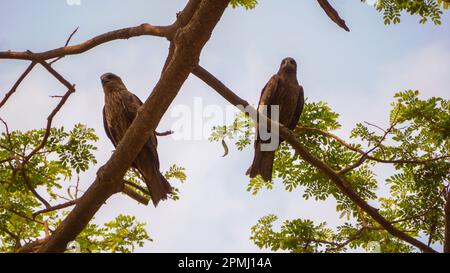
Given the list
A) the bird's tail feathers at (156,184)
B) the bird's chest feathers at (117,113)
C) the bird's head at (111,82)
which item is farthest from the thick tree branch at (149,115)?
the bird's head at (111,82)

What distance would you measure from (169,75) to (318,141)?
2.45m

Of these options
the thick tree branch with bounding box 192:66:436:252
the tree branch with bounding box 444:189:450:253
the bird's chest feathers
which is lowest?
the tree branch with bounding box 444:189:450:253

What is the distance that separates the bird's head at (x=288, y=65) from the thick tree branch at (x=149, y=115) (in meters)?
3.14

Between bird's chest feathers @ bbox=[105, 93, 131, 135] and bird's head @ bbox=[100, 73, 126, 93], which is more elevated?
bird's head @ bbox=[100, 73, 126, 93]

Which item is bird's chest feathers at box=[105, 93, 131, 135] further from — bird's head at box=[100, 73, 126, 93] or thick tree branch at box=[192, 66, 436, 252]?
thick tree branch at box=[192, 66, 436, 252]

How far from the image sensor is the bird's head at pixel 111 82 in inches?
220

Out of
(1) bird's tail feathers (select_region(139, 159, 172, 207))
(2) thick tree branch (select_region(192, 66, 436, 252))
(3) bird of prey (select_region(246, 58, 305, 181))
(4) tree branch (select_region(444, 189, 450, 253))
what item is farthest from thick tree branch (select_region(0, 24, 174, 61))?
(4) tree branch (select_region(444, 189, 450, 253))

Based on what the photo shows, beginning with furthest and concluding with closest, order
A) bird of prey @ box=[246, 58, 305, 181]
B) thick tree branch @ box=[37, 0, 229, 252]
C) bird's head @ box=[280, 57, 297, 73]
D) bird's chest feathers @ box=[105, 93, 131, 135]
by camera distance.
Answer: bird's head @ box=[280, 57, 297, 73] < bird of prey @ box=[246, 58, 305, 181] < bird's chest feathers @ box=[105, 93, 131, 135] < thick tree branch @ box=[37, 0, 229, 252]

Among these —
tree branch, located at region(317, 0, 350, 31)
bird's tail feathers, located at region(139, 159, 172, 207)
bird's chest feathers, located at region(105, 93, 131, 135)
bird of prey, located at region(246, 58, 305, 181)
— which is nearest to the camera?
tree branch, located at region(317, 0, 350, 31)

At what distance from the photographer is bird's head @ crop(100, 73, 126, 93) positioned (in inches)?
220

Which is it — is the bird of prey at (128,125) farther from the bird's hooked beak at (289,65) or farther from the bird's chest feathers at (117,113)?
the bird's hooked beak at (289,65)

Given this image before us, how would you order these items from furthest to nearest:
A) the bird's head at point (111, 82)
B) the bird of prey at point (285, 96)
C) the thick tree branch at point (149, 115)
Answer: the bird of prey at point (285, 96) → the bird's head at point (111, 82) → the thick tree branch at point (149, 115)
